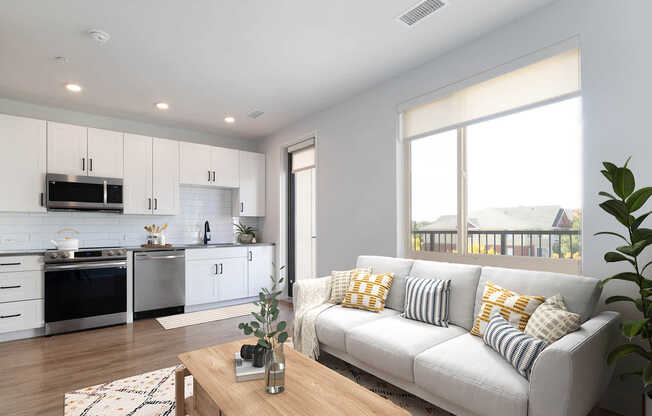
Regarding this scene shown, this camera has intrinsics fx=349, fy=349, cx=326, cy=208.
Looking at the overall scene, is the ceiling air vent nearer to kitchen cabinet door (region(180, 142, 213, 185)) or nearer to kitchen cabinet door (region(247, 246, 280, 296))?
kitchen cabinet door (region(180, 142, 213, 185))

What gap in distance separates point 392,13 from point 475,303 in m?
2.23

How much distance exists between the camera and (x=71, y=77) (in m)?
3.62

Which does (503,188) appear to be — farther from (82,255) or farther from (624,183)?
(82,255)

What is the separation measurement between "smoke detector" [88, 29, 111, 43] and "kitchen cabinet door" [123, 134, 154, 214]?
82.6 inches

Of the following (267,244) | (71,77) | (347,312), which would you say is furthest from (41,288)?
(347,312)

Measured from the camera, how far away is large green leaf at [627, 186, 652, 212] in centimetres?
173

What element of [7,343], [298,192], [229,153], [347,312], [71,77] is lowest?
[7,343]

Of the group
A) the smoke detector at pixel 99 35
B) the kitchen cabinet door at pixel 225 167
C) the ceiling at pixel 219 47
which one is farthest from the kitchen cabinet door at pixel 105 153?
the smoke detector at pixel 99 35

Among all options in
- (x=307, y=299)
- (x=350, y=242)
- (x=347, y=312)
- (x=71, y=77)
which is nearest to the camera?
(x=347, y=312)

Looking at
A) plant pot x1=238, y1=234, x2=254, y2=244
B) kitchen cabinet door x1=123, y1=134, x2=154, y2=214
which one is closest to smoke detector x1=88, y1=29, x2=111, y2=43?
kitchen cabinet door x1=123, y1=134, x2=154, y2=214

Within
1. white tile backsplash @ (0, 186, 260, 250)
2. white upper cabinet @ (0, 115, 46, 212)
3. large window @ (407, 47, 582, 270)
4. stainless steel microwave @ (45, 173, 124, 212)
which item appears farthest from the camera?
white tile backsplash @ (0, 186, 260, 250)

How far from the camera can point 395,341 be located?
232cm

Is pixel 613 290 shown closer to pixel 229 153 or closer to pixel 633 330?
pixel 633 330

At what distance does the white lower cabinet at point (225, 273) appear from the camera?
194 inches
